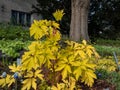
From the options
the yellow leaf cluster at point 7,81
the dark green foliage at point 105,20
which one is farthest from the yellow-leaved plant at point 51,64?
the dark green foliage at point 105,20

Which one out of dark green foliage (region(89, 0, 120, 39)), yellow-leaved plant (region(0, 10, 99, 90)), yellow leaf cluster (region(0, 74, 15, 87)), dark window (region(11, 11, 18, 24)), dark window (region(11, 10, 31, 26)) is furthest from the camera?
dark window (region(11, 10, 31, 26))

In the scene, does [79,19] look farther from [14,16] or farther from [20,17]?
[20,17]

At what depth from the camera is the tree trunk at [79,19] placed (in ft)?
57.1

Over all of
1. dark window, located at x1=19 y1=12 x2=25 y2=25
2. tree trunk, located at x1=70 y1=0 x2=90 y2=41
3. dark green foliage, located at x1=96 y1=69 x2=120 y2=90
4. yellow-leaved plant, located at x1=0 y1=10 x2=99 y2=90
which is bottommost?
dark green foliage, located at x1=96 y1=69 x2=120 y2=90

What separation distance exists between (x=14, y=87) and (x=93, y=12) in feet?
66.7

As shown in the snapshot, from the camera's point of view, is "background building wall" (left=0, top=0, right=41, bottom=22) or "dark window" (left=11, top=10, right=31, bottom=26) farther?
"dark window" (left=11, top=10, right=31, bottom=26)

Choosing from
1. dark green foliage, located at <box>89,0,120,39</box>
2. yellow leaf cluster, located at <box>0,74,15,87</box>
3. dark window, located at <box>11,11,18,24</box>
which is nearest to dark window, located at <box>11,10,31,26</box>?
dark window, located at <box>11,11,18,24</box>

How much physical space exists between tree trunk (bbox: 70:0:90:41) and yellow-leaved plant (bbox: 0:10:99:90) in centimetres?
1274

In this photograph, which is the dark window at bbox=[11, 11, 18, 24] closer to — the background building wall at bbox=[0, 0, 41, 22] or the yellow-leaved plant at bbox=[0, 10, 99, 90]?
the background building wall at bbox=[0, 0, 41, 22]

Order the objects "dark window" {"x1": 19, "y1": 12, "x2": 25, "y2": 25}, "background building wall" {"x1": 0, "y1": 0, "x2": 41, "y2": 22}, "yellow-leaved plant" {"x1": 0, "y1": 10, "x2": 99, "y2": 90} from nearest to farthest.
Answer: "yellow-leaved plant" {"x1": 0, "y1": 10, "x2": 99, "y2": 90} → "background building wall" {"x1": 0, "y1": 0, "x2": 41, "y2": 22} → "dark window" {"x1": 19, "y1": 12, "x2": 25, "y2": 25}

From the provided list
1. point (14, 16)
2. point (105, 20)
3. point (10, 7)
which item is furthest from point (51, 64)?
point (14, 16)

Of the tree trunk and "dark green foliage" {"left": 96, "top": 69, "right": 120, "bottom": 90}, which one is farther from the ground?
the tree trunk

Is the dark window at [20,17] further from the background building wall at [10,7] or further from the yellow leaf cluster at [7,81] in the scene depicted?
the yellow leaf cluster at [7,81]

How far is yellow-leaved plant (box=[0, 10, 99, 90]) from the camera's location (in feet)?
14.0
